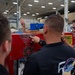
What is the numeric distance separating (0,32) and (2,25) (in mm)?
31

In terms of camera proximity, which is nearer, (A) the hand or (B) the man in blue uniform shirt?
(B) the man in blue uniform shirt

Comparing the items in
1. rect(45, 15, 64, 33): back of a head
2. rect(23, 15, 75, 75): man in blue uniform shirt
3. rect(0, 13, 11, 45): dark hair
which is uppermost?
rect(0, 13, 11, 45): dark hair

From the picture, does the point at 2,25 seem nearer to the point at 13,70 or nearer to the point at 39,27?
the point at 13,70

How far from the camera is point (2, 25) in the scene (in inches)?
32.4

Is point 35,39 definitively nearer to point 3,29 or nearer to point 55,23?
point 55,23

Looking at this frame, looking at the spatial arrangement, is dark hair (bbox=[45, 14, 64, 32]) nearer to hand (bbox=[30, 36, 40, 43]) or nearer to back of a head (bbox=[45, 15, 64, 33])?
back of a head (bbox=[45, 15, 64, 33])

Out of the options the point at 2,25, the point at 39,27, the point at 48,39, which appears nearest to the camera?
the point at 2,25

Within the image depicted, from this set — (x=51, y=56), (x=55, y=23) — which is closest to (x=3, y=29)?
(x=51, y=56)

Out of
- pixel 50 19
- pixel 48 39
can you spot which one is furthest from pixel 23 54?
pixel 50 19

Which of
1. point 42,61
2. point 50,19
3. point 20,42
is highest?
point 50,19

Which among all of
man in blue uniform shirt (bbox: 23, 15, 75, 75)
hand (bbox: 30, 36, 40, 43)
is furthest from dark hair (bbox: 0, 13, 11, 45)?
hand (bbox: 30, 36, 40, 43)

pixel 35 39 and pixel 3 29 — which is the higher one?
pixel 3 29

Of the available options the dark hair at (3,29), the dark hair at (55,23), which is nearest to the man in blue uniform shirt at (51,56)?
the dark hair at (55,23)

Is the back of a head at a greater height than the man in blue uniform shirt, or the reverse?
the back of a head
